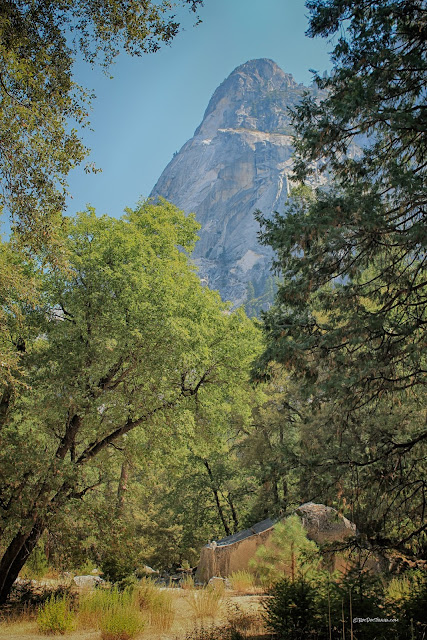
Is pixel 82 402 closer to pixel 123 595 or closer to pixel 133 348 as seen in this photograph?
pixel 133 348

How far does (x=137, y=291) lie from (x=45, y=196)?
5207mm

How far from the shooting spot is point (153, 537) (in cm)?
2133

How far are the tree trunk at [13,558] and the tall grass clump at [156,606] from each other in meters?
2.18

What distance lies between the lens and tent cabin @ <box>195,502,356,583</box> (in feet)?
39.3

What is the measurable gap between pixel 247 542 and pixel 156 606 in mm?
6222

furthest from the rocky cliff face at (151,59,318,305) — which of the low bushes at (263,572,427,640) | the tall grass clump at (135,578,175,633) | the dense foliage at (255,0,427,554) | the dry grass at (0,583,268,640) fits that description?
the low bushes at (263,572,427,640)

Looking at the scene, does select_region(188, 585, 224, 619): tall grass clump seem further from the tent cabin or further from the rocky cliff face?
the rocky cliff face

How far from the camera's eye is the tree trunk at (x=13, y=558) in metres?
8.38

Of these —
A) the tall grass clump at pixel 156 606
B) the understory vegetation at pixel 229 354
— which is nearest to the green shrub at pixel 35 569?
the understory vegetation at pixel 229 354

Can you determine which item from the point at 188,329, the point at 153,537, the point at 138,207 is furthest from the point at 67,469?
the point at 153,537

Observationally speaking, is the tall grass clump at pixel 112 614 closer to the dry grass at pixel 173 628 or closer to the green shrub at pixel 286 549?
the dry grass at pixel 173 628

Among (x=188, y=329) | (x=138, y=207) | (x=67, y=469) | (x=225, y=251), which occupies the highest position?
(x=225, y=251)

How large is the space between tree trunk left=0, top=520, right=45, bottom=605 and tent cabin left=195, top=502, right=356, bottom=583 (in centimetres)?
633

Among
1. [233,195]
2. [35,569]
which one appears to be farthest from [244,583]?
[233,195]
